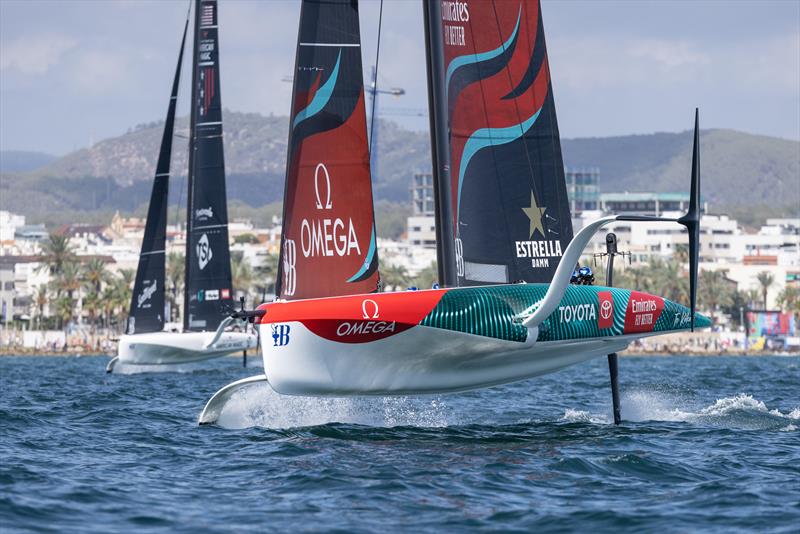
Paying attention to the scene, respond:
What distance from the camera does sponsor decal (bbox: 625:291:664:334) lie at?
2142 cm

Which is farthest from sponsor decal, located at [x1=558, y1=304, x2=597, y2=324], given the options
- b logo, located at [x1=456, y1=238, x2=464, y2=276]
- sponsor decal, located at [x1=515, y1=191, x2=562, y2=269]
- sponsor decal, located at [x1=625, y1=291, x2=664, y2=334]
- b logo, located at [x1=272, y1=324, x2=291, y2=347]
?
b logo, located at [x1=272, y1=324, x2=291, y2=347]

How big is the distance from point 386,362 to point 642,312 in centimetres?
529

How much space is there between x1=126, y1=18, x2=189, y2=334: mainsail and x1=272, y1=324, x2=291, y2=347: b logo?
30.5 meters

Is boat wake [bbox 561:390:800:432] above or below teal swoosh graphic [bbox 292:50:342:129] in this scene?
below

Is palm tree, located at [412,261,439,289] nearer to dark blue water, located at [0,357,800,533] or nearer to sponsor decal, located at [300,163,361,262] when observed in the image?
dark blue water, located at [0,357,800,533]

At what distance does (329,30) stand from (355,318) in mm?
4977

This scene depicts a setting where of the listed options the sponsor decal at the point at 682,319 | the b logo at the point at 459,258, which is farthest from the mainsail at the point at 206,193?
the b logo at the point at 459,258

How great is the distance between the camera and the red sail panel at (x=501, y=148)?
20672 mm

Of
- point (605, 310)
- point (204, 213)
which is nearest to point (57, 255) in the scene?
point (204, 213)

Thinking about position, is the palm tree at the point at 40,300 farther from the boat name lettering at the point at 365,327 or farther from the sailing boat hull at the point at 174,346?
the boat name lettering at the point at 365,327

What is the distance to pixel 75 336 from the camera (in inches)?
4569

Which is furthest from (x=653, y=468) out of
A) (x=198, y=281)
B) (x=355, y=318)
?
(x=198, y=281)

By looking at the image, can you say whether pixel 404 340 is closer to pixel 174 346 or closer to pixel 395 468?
pixel 395 468

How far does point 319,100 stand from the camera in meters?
20.1
